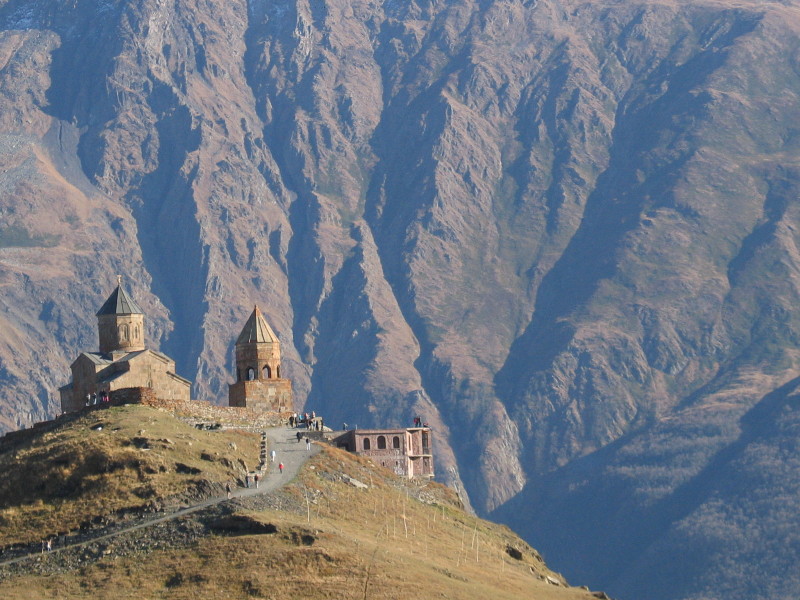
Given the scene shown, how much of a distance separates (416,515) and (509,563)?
21.0 ft

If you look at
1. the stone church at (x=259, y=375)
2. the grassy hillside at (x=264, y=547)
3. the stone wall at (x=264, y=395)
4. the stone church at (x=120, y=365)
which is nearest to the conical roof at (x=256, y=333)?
the stone church at (x=259, y=375)

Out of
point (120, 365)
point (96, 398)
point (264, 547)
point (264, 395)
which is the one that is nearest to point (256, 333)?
point (264, 395)

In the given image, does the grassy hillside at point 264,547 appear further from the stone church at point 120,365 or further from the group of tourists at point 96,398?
the stone church at point 120,365

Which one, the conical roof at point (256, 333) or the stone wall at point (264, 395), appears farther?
the conical roof at point (256, 333)

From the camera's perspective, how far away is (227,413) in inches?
5123

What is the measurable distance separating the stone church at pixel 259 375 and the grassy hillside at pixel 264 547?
25689 millimetres

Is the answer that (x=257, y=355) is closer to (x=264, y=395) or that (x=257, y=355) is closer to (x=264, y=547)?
(x=264, y=395)

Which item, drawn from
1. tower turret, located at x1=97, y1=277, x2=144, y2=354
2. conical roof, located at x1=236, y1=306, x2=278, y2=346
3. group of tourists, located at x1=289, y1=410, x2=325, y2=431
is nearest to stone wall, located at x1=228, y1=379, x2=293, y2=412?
conical roof, located at x1=236, y1=306, x2=278, y2=346

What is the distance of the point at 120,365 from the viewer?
142875 millimetres

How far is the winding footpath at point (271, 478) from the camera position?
97375mm

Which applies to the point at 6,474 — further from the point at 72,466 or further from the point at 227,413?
the point at 227,413

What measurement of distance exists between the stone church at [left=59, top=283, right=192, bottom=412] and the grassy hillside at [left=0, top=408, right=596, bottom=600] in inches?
847

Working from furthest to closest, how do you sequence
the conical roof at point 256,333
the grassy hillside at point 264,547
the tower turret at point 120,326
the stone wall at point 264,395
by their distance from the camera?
the tower turret at point 120,326, the conical roof at point 256,333, the stone wall at point 264,395, the grassy hillside at point 264,547

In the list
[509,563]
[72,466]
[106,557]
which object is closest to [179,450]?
[72,466]
